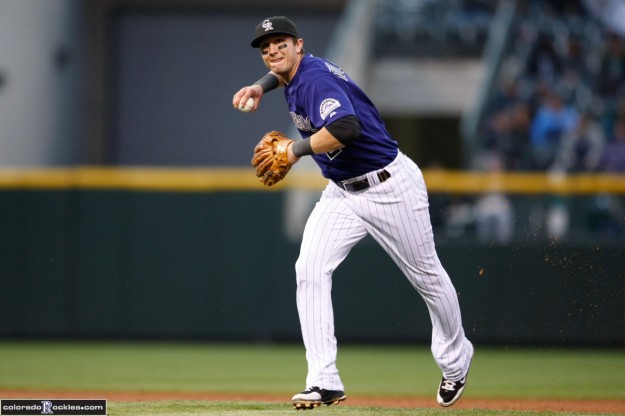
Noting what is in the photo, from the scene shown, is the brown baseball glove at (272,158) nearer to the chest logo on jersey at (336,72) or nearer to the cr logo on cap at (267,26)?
the chest logo on jersey at (336,72)

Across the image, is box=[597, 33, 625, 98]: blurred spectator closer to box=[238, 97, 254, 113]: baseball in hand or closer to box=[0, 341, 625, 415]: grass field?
box=[0, 341, 625, 415]: grass field

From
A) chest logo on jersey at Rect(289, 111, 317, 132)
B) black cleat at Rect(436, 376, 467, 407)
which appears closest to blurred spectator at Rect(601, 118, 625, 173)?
black cleat at Rect(436, 376, 467, 407)

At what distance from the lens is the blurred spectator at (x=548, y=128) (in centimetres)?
1293

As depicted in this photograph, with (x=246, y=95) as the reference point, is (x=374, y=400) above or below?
below

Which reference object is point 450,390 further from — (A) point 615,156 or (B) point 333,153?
(A) point 615,156

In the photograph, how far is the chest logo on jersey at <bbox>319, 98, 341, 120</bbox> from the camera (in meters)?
5.54

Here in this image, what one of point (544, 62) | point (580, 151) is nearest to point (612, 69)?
point (544, 62)

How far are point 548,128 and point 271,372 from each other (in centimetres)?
526

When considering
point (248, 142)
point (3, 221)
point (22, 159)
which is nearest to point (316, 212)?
point (3, 221)

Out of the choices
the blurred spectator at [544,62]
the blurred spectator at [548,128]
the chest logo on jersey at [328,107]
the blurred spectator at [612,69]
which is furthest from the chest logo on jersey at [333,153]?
the blurred spectator at [612,69]

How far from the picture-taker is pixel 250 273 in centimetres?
1147

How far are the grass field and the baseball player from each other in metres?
0.41

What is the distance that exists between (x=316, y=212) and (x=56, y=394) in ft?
9.19

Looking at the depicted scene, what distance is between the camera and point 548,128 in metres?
13.2
